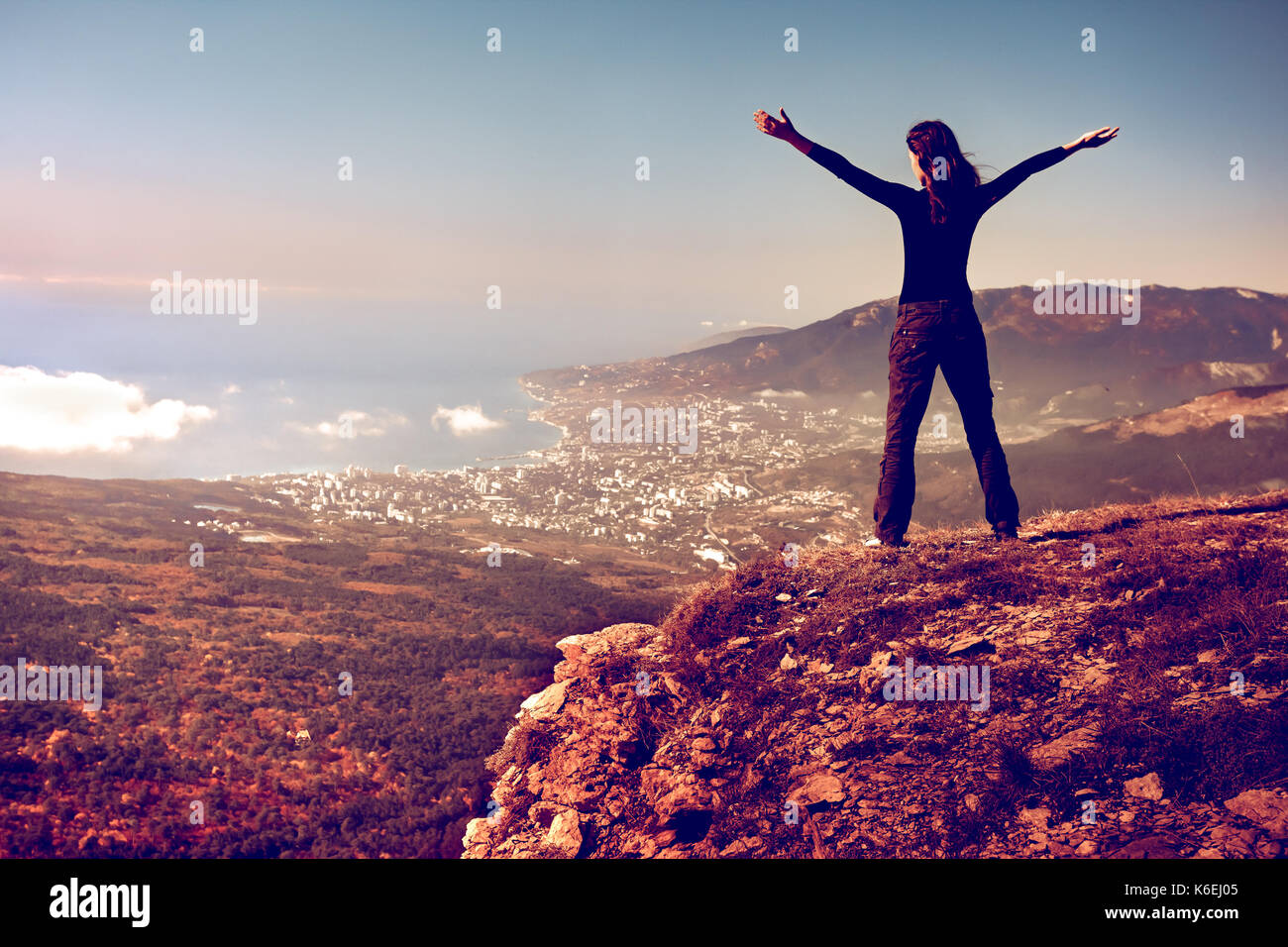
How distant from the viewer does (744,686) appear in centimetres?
653

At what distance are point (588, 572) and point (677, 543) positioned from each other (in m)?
17.0

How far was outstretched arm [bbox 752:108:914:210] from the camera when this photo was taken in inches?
263

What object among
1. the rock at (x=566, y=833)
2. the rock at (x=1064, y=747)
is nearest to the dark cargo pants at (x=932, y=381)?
the rock at (x=1064, y=747)

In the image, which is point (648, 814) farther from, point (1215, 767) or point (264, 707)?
point (264, 707)

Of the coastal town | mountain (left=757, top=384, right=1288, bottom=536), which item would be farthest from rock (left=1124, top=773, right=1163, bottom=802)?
mountain (left=757, top=384, right=1288, bottom=536)

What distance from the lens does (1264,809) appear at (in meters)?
→ 4.22

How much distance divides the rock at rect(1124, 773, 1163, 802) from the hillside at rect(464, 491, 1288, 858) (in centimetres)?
1

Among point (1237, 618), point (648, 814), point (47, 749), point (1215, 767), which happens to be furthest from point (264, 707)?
point (1237, 618)

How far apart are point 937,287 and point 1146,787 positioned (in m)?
4.91

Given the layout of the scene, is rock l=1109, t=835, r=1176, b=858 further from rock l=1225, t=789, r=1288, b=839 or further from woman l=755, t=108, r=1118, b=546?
woman l=755, t=108, r=1118, b=546

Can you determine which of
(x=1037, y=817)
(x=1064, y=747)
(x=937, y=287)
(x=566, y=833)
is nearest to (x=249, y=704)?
(x=566, y=833)

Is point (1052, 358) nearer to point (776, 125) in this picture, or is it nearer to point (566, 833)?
point (776, 125)

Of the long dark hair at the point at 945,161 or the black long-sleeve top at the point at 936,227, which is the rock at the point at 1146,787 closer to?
the black long-sleeve top at the point at 936,227

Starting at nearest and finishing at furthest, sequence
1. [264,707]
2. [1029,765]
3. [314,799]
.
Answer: [1029,765] → [314,799] → [264,707]
